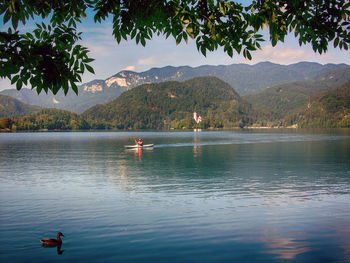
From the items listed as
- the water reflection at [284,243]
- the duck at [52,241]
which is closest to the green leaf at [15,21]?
the duck at [52,241]

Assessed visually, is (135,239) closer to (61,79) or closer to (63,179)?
(61,79)

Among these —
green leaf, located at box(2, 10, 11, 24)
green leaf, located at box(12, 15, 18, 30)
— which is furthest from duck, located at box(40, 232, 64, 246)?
green leaf, located at box(2, 10, 11, 24)

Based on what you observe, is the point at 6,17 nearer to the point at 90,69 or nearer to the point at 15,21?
Result: the point at 15,21

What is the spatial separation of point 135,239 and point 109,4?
12176 millimetres

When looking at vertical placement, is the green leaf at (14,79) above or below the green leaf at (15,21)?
below

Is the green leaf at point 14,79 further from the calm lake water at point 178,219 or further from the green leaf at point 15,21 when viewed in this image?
the calm lake water at point 178,219

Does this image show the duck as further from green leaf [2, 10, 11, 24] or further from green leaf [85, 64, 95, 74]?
green leaf [2, 10, 11, 24]

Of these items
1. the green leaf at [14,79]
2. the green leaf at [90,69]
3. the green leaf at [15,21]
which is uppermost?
the green leaf at [15,21]

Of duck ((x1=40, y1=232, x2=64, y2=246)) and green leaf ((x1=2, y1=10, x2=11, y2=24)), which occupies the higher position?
green leaf ((x1=2, y1=10, x2=11, y2=24))

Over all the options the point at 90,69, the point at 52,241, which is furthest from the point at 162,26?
the point at 52,241

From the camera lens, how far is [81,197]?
31234 millimetres

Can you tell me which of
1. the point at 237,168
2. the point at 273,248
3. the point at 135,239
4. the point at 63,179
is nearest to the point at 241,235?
the point at 273,248

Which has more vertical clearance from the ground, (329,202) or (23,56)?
(23,56)

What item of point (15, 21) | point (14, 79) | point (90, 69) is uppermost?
point (15, 21)
